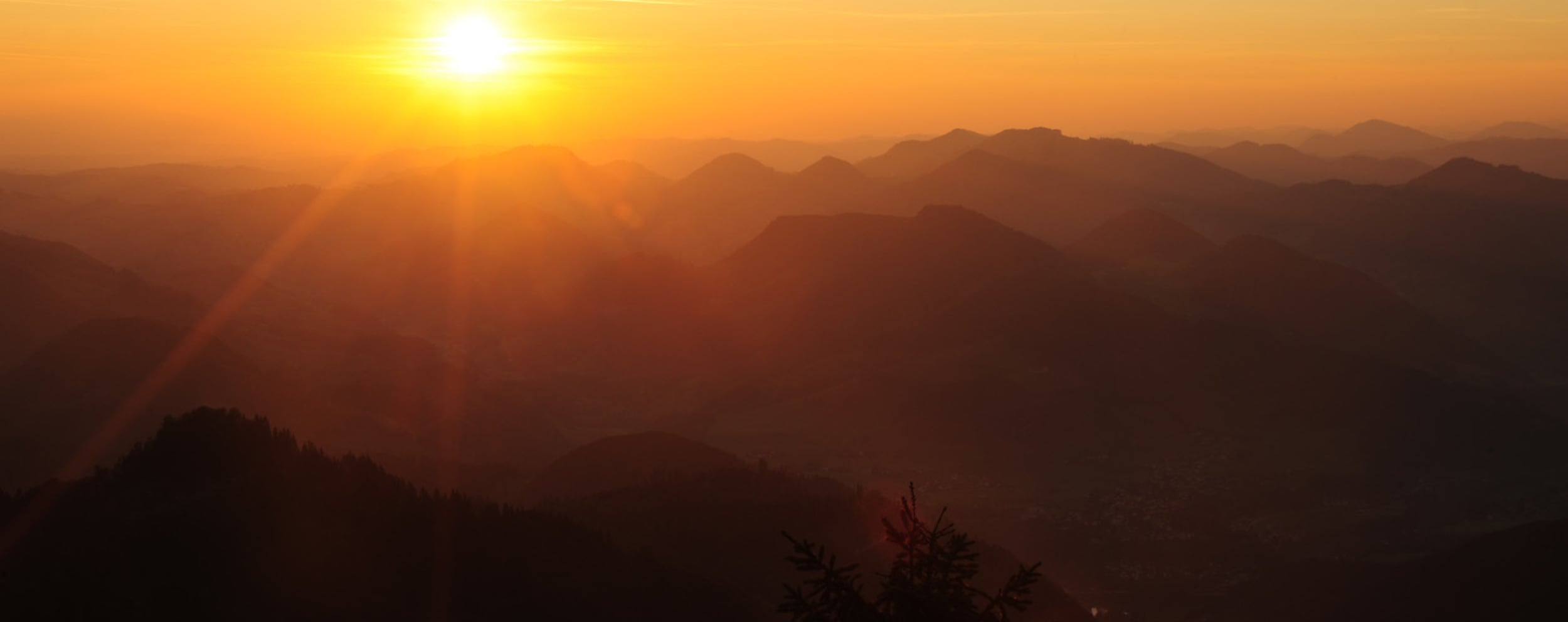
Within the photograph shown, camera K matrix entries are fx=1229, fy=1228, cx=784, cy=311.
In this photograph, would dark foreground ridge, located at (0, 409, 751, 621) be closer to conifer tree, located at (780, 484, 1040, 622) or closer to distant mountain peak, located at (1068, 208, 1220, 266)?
conifer tree, located at (780, 484, 1040, 622)

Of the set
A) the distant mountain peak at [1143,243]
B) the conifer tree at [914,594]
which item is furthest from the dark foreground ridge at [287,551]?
the distant mountain peak at [1143,243]

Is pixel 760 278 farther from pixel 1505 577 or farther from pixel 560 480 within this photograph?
pixel 1505 577

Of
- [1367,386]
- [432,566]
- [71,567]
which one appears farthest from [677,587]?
[1367,386]

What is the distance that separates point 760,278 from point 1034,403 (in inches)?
2143

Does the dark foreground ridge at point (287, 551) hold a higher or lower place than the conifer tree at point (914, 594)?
higher

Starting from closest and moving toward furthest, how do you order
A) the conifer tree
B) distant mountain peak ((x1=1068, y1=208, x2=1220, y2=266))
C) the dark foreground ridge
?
the conifer tree < the dark foreground ridge < distant mountain peak ((x1=1068, y1=208, x2=1220, y2=266))

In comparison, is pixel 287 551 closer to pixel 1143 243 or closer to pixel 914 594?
pixel 914 594

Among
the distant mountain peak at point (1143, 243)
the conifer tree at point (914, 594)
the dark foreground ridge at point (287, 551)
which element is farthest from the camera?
the distant mountain peak at point (1143, 243)

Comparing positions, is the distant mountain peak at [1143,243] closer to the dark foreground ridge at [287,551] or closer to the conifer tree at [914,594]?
the dark foreground ridge at [287,551]

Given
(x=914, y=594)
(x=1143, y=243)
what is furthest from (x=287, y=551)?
(x=1143, y=243)

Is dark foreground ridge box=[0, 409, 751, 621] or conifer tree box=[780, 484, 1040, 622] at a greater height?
dark foreground ridge box=[0, 409, 751, 621]

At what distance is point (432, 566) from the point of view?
3997 centimetres

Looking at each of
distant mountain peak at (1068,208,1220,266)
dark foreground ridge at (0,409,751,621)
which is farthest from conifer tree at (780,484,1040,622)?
distant mountain peak at (1068,208,1220,266)

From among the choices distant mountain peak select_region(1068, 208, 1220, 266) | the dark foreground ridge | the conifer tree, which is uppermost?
distant mountain peak select_region(1068, 208, 1220, 266)
